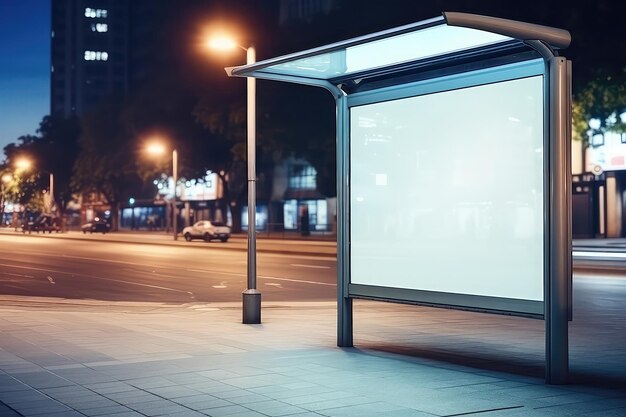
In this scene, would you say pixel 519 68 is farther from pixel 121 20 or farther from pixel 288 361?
pixel 121 20

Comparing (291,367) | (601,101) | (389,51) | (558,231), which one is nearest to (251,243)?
(291,367)

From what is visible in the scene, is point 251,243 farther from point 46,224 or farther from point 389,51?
point 46,224

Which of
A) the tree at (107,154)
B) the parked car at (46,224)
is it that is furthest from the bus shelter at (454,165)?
the parked car at (46,224)

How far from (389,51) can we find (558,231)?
8.67 ft

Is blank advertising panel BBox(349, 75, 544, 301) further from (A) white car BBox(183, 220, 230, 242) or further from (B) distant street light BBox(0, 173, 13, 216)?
(B) distant street light BBox(0, 173, 13, 216)

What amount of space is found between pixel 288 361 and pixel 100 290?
1175 centimetres

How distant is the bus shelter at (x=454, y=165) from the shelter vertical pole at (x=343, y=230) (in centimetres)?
1

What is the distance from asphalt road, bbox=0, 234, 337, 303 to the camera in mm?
19172

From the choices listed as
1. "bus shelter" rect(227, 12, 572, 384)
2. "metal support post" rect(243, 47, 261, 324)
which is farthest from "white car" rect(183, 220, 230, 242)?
"bus shelter" rect(227, 12, 572, 384)

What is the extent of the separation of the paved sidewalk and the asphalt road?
184 inches

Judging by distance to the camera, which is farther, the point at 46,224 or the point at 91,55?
the point at 91,55

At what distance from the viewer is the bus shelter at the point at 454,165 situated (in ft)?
26.5

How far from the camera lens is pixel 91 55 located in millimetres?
168625

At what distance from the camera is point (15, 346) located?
10492 millimetres
